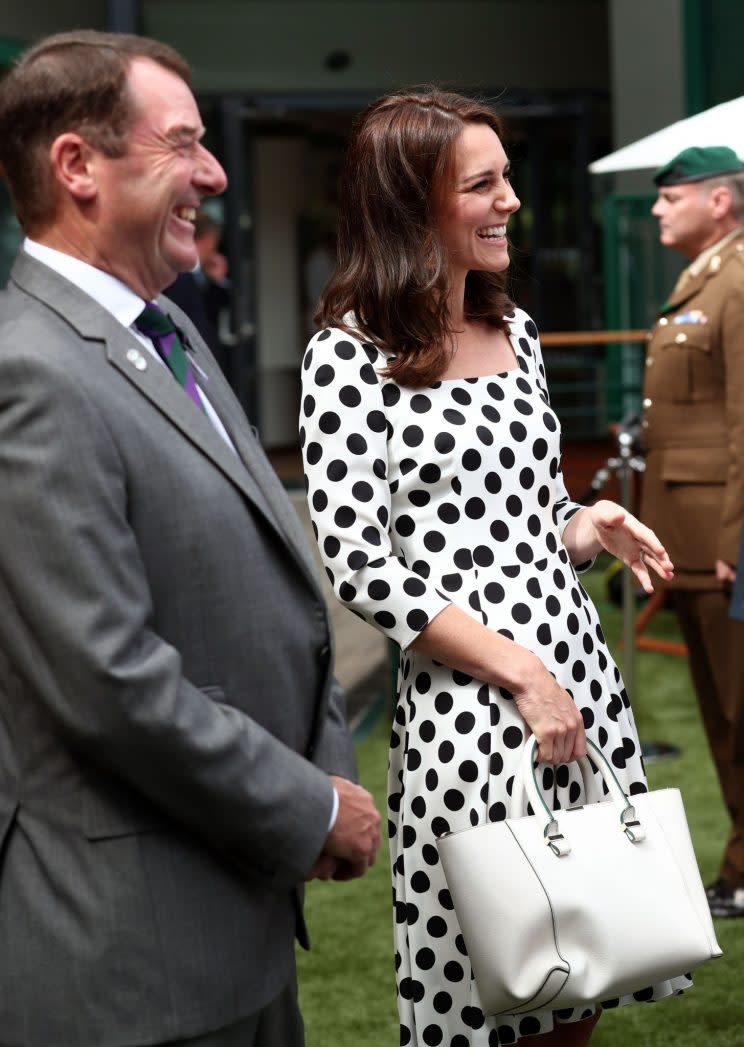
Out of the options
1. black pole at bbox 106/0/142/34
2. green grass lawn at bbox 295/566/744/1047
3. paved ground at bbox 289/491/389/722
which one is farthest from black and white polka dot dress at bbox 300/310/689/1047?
black pole at bbox 106/0/142/34

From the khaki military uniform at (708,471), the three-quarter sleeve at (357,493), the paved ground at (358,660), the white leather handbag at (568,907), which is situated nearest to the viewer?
the white leather handbag at (568,907)

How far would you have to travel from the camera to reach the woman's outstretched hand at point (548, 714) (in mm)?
2088

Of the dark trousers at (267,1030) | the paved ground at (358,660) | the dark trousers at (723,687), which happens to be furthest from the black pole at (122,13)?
the dark trousers at (267,1030)

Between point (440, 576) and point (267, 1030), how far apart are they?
71cm

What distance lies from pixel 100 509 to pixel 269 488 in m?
0.26

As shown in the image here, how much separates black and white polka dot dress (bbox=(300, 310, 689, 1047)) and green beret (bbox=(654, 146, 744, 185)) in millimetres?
2066

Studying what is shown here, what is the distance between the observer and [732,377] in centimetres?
381

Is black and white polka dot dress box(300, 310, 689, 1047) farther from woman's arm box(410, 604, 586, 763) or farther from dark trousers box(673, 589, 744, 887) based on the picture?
dark trousers box(673, 589, 744, 887)

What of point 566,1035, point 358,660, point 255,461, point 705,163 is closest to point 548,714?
point 566,1035

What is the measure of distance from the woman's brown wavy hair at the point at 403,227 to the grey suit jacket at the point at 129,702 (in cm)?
68

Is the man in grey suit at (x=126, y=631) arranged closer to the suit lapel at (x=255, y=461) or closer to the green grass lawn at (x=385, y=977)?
the suit lapel at (x=255, y=461)

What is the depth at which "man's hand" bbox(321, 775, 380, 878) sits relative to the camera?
156 centimetres

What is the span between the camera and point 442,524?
2.16m

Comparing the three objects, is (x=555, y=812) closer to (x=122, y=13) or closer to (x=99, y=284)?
(x=99, y=284)
